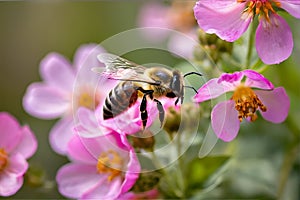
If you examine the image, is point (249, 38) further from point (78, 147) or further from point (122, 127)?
point (78, 147)

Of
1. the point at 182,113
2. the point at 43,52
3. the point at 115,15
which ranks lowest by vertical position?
the point at 43,52

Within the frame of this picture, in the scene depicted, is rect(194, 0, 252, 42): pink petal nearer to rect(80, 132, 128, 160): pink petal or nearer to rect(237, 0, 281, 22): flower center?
rect(237, 0, 281, 22): flower center

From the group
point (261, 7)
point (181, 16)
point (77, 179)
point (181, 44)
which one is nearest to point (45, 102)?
point (77, 179)

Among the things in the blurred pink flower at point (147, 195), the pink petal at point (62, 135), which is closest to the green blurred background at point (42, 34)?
the pink petal at point (62, 135)

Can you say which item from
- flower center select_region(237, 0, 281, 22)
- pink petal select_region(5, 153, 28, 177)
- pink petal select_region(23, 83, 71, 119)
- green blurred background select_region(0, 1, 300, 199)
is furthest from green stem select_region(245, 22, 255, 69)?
green blurred background select_region(0, 1, 300, 199)

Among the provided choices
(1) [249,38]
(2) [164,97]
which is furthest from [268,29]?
(2) [164,97]

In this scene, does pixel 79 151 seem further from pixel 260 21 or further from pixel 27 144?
pixel 260 21
